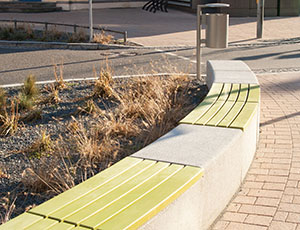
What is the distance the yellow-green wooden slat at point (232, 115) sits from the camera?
→ 5.18 meters

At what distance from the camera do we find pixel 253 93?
6539 millimetres

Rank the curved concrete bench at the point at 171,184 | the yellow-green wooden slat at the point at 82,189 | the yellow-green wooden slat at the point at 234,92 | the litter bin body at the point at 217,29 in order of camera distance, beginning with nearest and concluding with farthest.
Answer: the curved concrete bench at the point at 171,184 < the yellow-green wooden slat at the point at 82,189 < the yellow-green wooden slat at the point at 234,92 < the litter bin body at the point at 217,29

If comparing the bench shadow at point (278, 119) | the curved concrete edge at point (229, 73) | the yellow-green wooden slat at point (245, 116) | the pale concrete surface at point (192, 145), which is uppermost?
the curved concrete edge at point (229, 73)

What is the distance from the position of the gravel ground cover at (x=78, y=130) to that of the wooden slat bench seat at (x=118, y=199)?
0.78 m

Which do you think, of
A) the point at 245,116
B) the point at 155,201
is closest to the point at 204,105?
the point at 245,116

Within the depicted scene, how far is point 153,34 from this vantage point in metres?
17.1

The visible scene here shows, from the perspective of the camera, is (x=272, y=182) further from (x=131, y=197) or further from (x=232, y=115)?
(x=131, y=197)

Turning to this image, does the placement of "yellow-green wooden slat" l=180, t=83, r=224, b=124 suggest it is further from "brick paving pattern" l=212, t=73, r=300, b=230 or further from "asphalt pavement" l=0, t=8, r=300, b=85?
"asphalt pavement" l=0, t=8, r=300, b=85

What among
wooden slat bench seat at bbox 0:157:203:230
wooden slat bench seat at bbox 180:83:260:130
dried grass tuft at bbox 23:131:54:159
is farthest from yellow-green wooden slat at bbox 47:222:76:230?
dried grass tuft at bbox 23:131:54:159

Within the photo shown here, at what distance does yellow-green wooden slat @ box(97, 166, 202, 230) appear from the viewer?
3164 mm

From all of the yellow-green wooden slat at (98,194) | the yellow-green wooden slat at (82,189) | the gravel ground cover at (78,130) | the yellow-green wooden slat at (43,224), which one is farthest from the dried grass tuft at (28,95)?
the yellow-green wooden slat at (43,224)

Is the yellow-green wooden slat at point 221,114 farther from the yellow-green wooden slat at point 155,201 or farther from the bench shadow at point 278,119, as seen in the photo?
the yellow-green wooden slat at point 155,201

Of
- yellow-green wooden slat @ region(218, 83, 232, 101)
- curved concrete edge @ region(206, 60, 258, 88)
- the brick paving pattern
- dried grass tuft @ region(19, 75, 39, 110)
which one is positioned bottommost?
the brick paving pattern

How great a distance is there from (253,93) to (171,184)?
3115mm
